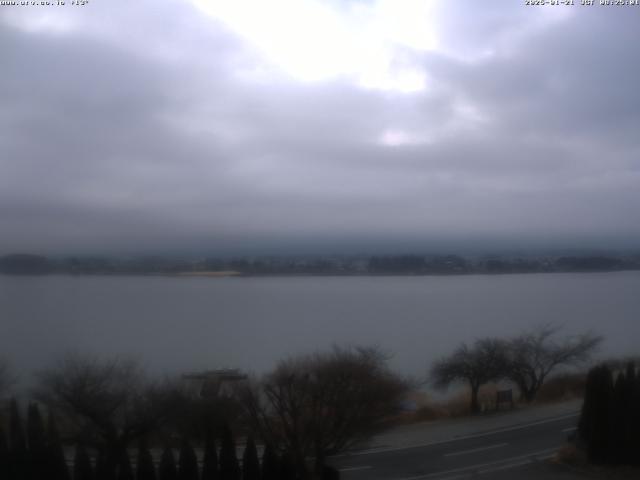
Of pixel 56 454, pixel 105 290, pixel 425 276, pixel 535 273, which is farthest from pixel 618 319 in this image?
pixel 56 454

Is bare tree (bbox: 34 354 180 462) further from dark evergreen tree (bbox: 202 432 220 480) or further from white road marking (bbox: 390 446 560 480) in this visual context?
white road marking (bbox: 390 446 560 480)

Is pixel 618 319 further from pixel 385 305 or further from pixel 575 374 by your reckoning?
pixel 385 305

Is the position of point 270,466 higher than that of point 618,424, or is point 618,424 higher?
point 270,466

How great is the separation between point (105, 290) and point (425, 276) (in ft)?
27.2

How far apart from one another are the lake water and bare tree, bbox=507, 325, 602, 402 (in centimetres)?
43

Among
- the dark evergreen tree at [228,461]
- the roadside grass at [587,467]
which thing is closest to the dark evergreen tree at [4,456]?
the dark evergreen tree at [228,461]

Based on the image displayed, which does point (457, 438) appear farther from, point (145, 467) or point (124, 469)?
point (124, 469)

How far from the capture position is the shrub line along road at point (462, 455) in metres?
8.01

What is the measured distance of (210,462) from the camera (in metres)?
7.14

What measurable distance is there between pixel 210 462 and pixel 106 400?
1.61 metres

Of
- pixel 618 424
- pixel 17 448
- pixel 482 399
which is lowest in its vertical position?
pixel 482 399

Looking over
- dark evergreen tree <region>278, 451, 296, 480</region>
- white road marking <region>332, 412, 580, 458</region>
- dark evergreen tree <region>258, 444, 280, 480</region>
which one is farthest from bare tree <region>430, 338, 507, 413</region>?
dark evergreen tree <region>258, 444, 280, 480</region>

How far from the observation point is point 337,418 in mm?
7984

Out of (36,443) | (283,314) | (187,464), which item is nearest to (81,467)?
(36,443)
